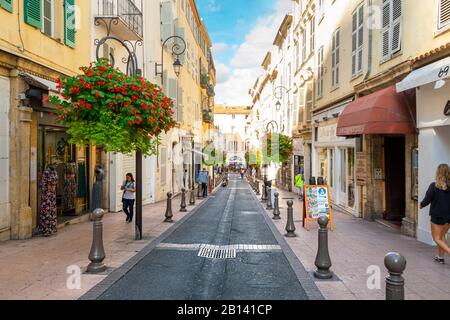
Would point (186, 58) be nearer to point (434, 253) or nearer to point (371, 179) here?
point (371, 179)

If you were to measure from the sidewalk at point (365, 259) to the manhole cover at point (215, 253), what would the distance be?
1.31 m

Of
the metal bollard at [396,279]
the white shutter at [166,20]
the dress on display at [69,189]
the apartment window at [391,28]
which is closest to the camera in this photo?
the metal bollard at [396,279]

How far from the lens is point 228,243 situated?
31.2ft

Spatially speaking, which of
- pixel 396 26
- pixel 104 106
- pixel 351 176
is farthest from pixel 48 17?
pixel 351 176

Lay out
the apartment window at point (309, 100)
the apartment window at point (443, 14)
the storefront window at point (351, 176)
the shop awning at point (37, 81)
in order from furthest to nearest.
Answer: the apartment window at point (309, 100) < the storefront window at point (351, 176) < the shop awning at point (37, 81) < the apartment window at point (443, 14)

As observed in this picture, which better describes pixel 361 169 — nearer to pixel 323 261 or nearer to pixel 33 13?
pixel 323 261

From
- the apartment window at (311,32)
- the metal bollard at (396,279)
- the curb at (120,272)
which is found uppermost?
the apartment window at (311,32)

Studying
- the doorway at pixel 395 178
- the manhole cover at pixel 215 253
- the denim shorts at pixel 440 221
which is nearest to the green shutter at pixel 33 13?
the manhole cover at pixel 215 253

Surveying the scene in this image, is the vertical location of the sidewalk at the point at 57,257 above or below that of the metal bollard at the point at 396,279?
below

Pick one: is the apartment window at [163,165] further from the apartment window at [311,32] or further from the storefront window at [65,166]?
the apartment window at [311,32]

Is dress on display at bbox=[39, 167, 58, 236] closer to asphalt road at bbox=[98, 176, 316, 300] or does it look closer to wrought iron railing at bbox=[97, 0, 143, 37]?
asphalt road at bbox=[98, 176, 316, 300]

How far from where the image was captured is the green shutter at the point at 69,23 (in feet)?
37.9

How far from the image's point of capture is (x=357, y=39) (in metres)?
14.7
